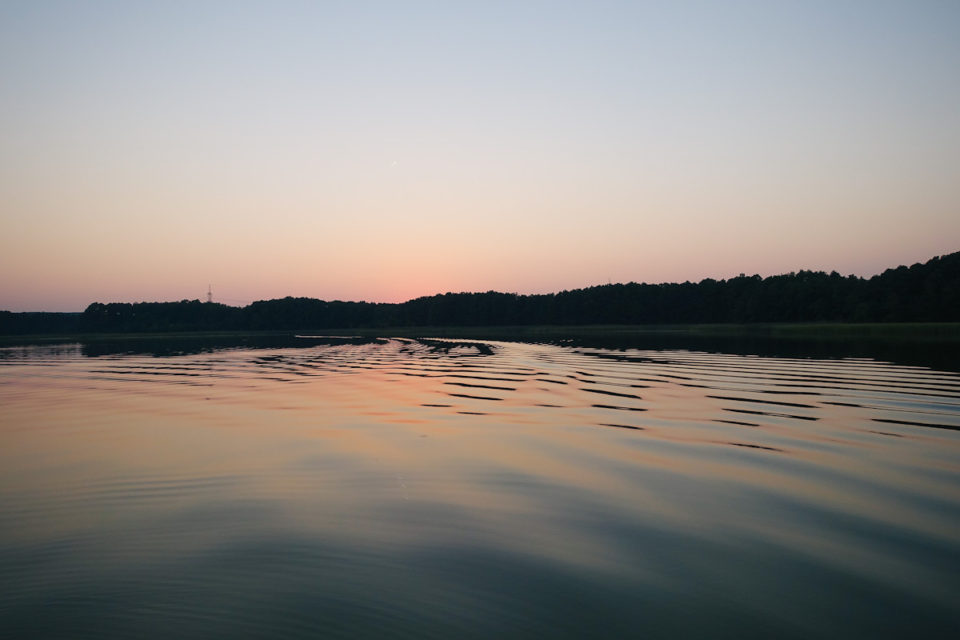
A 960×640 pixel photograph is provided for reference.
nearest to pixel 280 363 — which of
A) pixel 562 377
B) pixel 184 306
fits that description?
pixel 562 377

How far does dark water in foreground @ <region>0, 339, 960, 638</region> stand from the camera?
557 cm

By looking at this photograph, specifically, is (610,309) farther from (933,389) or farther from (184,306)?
(933,389)

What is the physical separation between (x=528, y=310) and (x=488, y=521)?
183 m

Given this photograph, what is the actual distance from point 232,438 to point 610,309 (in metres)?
167

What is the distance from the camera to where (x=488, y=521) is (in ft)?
27.2

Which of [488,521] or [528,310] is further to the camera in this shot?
[528,310]

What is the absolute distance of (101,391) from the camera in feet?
81.3

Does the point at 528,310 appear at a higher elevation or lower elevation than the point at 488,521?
higher

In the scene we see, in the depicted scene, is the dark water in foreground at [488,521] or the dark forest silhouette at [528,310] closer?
the dark water in foreground at [488,521]

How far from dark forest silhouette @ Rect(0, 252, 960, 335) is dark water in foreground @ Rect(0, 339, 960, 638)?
404 feet

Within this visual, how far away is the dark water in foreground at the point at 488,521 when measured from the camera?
557 centimetres

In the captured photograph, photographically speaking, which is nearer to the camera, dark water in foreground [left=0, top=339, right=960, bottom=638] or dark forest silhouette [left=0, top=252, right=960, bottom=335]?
dark water in foreground [left=0, top=339, right=960, bottom=638]

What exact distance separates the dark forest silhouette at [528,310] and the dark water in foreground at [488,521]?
12315 centimetres

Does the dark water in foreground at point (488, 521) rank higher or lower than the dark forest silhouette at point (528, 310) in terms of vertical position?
lower
